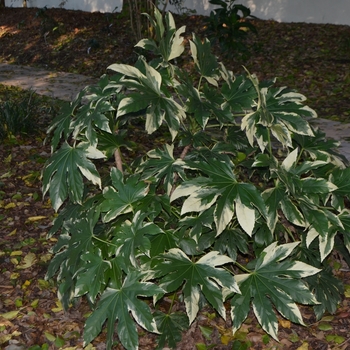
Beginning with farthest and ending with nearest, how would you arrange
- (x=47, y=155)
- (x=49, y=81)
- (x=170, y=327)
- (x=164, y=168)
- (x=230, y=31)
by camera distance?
(x=230, y=31)
(x=49, y=81)
(x=47, y=155)
(x=170, y=327)
(x=164, y=168)

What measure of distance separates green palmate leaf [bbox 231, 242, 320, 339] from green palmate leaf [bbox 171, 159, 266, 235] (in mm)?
279

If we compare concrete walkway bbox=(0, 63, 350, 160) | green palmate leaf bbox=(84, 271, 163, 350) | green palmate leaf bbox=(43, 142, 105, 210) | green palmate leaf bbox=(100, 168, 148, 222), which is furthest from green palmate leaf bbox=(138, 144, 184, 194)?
concrete walkway bbox=(0, 63, 350, 160)

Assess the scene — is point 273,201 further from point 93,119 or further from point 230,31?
point 230,31

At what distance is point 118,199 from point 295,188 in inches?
32.8

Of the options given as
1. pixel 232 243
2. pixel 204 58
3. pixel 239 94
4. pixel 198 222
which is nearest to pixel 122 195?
pixel 198 222

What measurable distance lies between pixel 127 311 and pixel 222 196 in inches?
25.8

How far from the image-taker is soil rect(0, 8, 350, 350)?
3.28 m

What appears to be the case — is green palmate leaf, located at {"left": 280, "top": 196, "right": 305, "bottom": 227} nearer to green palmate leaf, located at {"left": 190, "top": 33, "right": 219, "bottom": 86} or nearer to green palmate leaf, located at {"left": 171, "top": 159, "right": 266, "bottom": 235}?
green palmate leaf, located at {"left": 171, "top": 159, "right": 266, "bottom": 235}

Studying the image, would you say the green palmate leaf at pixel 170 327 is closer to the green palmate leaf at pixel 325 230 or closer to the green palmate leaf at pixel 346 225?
the green palmate leaf at pixel 325 230

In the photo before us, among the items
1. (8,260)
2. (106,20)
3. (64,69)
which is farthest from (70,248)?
(106,20)

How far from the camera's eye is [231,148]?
3.17m

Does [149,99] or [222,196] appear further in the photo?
[149,99]

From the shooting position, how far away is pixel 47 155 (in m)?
5.76

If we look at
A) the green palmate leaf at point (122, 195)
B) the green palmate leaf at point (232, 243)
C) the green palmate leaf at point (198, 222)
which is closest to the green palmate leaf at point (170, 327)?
the green palmate leaf at point (232, 243)
